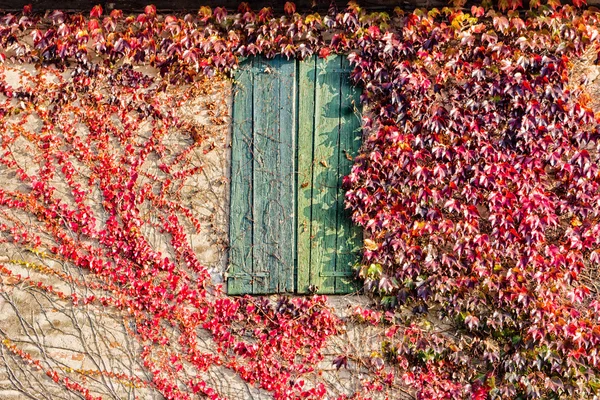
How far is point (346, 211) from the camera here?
4.63 m

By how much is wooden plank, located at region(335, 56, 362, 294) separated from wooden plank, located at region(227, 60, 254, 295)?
66cm

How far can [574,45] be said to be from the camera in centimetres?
451

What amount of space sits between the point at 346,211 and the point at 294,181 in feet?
1.47

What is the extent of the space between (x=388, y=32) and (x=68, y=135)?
2540 millimetres

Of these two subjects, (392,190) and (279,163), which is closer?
(392,190)

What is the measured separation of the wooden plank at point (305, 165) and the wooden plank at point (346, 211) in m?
0.22

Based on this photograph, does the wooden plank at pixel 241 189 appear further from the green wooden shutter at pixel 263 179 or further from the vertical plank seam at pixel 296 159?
the vertical plank seam at pixel 296 159

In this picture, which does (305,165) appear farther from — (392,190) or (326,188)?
(392,190)

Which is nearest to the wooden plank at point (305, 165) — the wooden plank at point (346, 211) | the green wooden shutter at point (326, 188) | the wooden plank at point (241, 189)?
the green wooden shutter at point (326, 188)

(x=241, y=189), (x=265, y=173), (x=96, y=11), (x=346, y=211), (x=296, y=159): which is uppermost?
(x=96, y=11)

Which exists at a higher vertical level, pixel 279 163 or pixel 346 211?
pixel 279 163

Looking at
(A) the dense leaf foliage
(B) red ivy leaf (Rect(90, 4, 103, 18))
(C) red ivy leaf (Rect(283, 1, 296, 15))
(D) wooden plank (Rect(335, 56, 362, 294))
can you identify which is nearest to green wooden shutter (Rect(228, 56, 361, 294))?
(D) wooden plank (Rect(335, 56, 362, 294))

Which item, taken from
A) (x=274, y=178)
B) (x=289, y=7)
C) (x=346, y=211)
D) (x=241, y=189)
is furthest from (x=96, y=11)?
(x=346, y=211)

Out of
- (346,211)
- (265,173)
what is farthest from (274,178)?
(346,211)
